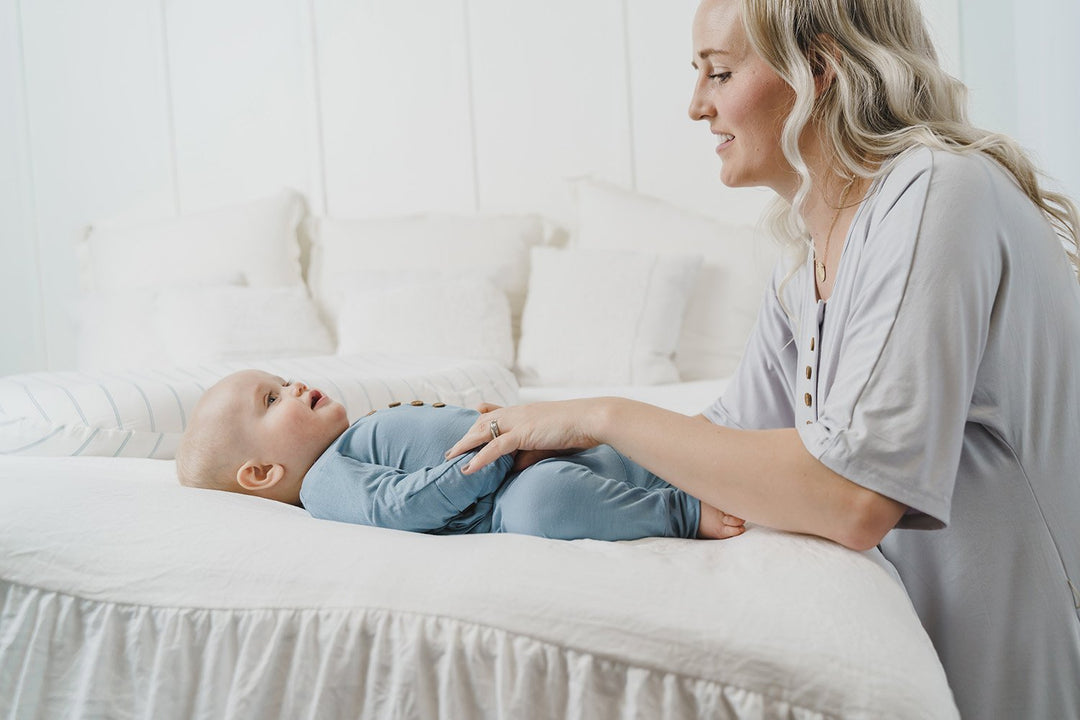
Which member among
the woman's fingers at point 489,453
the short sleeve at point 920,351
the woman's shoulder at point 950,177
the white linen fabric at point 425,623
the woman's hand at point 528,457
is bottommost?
the white linen fabric at point 425,623

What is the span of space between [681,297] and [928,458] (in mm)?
2047

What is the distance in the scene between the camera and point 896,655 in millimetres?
743

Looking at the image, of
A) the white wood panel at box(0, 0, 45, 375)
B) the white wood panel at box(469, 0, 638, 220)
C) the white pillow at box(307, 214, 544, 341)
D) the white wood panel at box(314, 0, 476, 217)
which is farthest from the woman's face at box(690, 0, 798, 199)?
Answer: the white wood panel at box(0, 0, 45, 375)

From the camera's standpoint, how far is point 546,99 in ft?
11.3

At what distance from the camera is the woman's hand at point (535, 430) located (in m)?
1.06

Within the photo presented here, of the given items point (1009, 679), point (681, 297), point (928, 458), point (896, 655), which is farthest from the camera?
point (681, 297)

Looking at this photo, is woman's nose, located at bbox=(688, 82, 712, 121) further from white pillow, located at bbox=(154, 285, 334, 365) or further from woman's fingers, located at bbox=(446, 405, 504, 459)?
white pillow, located at bbox=(154, 285, 334, 365)

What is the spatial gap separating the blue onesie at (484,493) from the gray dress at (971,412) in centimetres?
25

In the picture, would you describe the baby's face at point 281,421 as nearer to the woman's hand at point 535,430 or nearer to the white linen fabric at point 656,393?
the woman's hand at point 535,430

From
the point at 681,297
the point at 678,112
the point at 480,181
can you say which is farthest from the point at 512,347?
the point at 678,112

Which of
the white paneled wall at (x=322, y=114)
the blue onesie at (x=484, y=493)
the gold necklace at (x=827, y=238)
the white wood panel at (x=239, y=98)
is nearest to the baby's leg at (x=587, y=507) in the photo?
the blue onesie at (x=484, y=493)

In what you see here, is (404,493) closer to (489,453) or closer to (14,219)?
(489,453)

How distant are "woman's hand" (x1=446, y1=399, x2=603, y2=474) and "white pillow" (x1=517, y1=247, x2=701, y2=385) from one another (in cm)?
169

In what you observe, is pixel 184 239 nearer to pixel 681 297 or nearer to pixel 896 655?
pixel 681 297
